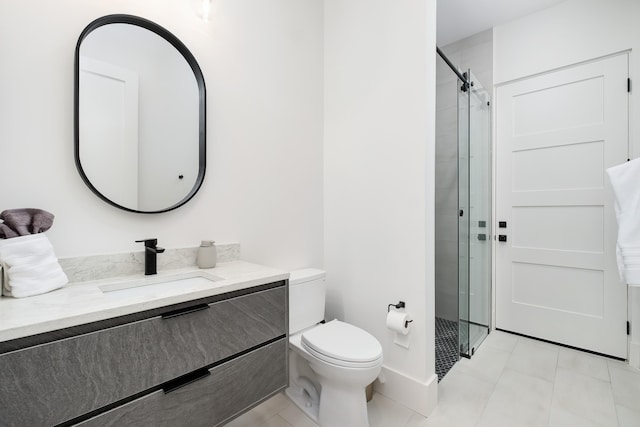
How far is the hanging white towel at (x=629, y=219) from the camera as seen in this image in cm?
178

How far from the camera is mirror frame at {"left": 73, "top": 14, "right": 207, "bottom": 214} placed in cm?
117

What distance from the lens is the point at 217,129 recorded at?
1602 millimetres

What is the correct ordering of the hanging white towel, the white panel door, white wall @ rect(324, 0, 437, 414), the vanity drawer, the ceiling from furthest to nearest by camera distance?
the ceiling < the white panel door < the hanging white towel < white wall @ rect(324, 0, 437, 414) < the vanity drawer

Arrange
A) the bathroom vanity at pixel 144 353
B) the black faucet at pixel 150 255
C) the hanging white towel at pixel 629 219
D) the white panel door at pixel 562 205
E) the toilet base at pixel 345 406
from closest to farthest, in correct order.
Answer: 1. the bathroom vanity at pixel 144 353
2. the black faucet at pixel 150 255
3. the toilet base at pixel 345 406
4. the hanging white towel at pixel 629 219
5. the white panel door at pixel 562 205

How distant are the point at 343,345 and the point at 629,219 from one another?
2.00m

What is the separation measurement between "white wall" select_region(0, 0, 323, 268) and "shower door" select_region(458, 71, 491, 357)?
1097 mm

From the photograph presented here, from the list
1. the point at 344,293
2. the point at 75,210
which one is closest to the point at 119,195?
the point at 75,210

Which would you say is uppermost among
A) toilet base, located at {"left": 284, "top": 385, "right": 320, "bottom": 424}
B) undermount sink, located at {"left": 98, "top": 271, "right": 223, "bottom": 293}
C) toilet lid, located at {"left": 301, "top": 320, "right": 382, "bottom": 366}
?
undermount sink, located at {"left": 98, "top": 271, "right": 223, "bottom": 293}

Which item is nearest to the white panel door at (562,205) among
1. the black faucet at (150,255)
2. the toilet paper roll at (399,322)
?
the toilet paper roll at (399,322)

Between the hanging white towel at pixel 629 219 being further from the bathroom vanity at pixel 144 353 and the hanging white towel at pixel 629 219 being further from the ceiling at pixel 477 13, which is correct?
the bathroom vanity at pixel 144 353

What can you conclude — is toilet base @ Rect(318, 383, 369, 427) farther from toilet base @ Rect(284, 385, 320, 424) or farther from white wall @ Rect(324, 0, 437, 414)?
white wall @ Rect(324, 0, 437, 414)

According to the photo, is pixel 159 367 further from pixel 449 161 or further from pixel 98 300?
pixel 449 161

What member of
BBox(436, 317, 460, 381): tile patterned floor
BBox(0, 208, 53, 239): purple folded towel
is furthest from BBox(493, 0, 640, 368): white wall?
BBox(0, 208, 53, 239): purple folded towel

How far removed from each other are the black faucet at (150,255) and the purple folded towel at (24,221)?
0.34 m
